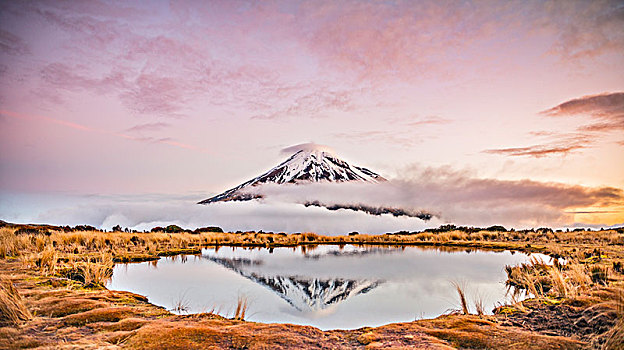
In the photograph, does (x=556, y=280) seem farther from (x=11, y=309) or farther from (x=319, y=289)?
(x=11, y=309)

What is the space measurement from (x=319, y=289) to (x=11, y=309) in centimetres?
667

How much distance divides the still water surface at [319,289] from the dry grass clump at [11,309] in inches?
105

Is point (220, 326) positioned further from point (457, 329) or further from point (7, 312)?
point (457, 329)

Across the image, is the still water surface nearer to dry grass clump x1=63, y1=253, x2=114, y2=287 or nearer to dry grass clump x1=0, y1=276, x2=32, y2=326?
dry grass clump x1=63, y1=253, x2=114, y2=287

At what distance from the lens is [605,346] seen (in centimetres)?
409

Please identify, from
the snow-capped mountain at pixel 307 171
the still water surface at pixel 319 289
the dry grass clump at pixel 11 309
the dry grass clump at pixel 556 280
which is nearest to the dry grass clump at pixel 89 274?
the still water surface at pixel 319 289

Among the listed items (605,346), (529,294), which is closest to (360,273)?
(529,294)

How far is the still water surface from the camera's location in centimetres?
716

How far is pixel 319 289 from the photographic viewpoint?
9.73m

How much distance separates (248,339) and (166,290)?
5.53 metres

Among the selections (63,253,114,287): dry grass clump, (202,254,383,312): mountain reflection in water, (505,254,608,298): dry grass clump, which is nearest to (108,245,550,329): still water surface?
(202,254,383,312): mountain reflection in water

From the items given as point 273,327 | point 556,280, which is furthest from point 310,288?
point 556,280

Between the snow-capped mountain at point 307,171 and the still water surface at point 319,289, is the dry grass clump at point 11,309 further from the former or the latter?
the snow-capped mountain at point 307,171

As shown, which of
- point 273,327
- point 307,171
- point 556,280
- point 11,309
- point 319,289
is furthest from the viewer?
point 307,171
